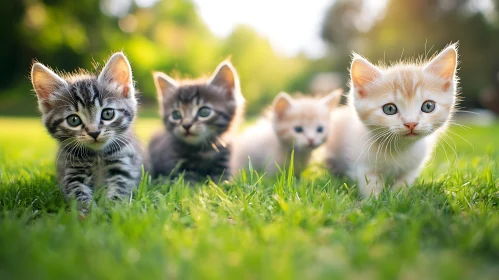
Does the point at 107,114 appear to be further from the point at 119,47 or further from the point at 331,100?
the point at 119,47

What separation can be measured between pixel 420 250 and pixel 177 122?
167cm

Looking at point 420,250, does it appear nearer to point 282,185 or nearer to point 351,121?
point 282,185

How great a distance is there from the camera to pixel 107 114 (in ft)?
6.68

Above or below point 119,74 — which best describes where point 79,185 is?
below

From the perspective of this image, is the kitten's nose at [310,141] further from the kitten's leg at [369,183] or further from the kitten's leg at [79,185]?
the kitten's leg at [79,185]

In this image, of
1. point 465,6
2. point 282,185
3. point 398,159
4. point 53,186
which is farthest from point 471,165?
point 465,6

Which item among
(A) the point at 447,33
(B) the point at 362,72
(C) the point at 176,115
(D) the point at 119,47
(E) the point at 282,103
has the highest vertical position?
(A) the point at 447,33

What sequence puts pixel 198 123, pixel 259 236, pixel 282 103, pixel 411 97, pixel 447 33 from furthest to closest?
pixel 447 33 < pixel 282 103 < pixel 198 123 < pixel 411 97 < pixel 259 236

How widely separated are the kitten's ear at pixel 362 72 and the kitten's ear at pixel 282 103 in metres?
0.76

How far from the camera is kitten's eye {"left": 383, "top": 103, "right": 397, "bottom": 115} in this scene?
6.79ft

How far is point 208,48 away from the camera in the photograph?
15.0 metres

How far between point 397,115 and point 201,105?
3.89 feet

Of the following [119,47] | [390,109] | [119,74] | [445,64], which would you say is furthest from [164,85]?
[119,47]

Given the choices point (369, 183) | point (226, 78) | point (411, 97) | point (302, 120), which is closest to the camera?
point (411, 97)
